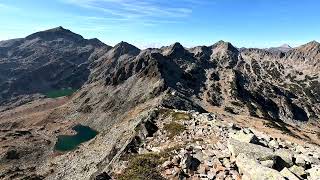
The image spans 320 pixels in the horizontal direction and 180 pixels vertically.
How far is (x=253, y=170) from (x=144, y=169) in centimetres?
1317

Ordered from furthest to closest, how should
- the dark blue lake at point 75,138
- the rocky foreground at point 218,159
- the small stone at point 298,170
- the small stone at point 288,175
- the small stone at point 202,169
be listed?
the dark blue lake at point 75,138 < the small stone at point 202,169 < the rocky foreground at point 218,159 < the small stone at point 298,170 < the small stone at point 288,175

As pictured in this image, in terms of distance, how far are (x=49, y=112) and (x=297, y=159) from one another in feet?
563

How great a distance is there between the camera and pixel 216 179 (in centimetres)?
3641

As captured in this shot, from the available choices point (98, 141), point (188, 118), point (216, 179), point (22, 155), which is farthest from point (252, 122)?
point (216, 179)

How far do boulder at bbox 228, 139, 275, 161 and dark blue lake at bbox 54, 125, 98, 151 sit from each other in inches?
3824

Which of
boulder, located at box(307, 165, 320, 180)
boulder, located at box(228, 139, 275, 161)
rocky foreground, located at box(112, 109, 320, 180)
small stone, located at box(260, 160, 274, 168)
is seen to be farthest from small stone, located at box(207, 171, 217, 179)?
boulder, located at box(307, 165, 320, 180)

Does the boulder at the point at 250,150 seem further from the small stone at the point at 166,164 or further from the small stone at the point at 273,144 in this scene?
the small stone at the point at 166,164

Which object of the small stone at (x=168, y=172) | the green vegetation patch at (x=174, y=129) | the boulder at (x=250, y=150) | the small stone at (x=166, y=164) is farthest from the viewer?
the green vegetation patch at (x=174, y=129)

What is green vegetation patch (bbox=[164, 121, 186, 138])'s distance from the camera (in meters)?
60.2

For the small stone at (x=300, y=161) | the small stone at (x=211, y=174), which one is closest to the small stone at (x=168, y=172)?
the small stone at (x=211, y=174)

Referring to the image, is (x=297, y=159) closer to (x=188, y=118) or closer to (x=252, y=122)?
(x=188, y=118)

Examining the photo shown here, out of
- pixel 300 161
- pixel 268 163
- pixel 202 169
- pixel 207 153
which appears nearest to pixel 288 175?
pixel 268 163

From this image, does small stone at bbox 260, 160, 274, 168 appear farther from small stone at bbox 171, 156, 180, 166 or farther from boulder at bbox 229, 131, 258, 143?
small stone at bbox 171, 156, 180, 166

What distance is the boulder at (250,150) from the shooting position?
120ft
